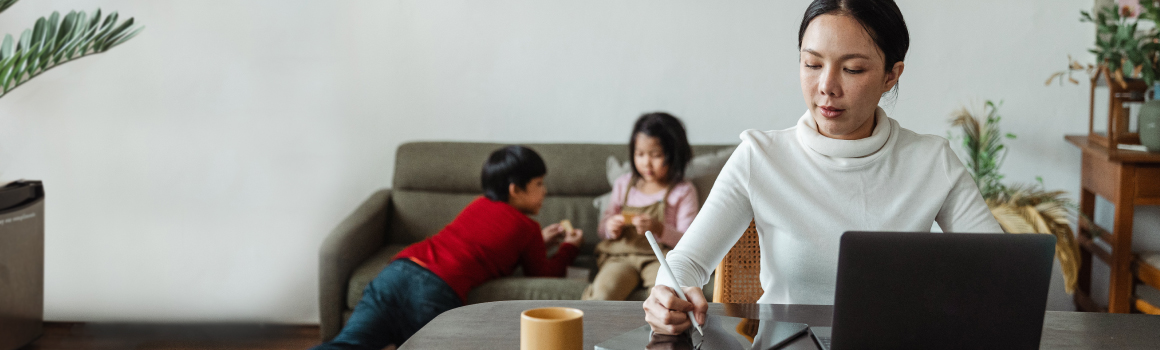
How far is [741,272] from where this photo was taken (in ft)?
4.35

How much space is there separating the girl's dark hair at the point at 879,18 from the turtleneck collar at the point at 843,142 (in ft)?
0.34

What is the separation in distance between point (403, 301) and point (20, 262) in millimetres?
1364

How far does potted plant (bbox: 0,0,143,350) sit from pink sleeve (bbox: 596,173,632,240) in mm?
1597

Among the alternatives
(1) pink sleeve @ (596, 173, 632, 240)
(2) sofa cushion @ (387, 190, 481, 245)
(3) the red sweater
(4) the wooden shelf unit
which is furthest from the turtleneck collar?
(2) sofa cushion @ (387, 190, 481, 245)

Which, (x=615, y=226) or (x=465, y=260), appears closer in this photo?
(x=465, y=260)

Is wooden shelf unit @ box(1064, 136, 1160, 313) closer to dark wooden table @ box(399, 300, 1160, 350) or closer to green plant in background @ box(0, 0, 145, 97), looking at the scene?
dark wooden table @ box(399, 300, 1160, 350)

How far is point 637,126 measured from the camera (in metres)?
2.46

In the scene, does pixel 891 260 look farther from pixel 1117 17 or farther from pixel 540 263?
pixel 1117 17

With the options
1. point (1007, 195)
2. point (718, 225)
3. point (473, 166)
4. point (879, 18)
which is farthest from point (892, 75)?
point (473, 166)

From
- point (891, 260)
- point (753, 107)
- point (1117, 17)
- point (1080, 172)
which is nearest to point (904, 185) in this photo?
point (891, 260)

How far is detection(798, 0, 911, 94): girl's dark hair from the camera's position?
3.56ft

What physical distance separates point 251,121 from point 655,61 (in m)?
1.53

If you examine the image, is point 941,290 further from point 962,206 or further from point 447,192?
point 447,192

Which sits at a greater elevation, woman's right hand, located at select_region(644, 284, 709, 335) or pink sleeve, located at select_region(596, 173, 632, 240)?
woman's right hand, located at select_region(644, 284, 709, 335)
